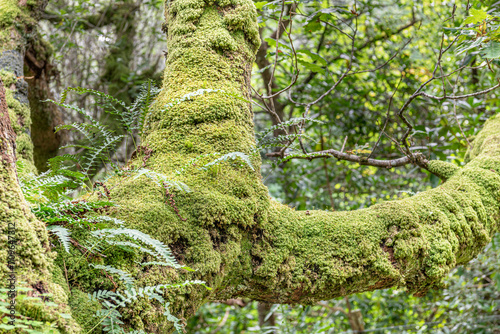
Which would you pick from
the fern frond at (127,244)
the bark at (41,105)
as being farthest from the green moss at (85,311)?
the bark at (41,105)

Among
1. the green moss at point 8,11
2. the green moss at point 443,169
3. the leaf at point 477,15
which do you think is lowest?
the green moss at point 443,169

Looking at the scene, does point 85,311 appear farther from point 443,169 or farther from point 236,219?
point 443,169

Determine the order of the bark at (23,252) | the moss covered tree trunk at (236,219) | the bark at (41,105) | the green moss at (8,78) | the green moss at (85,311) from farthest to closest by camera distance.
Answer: the bark at (41,105)
the green moss at (8,78)
the moss covered tree trunk at (236,219)
the green moss at (85,311)
the bark at (23,252)

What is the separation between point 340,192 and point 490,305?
2081 millimetres

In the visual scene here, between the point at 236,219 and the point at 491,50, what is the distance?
1.69 metres

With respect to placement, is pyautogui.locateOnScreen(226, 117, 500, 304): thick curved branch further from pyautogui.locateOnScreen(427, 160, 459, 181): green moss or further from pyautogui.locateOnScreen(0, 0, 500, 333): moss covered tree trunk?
pyautogui.locateOnScreen(427, 160, 459, 181): green moss

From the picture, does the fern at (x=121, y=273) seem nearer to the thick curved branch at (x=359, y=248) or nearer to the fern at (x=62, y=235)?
the fern at (x=62, y=235)

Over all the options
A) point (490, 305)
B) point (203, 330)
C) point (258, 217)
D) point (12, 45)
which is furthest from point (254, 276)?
point (203, 330)

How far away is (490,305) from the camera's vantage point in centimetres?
445

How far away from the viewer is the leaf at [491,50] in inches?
82.3

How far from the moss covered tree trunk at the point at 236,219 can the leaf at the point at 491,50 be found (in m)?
0.70

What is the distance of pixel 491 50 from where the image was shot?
2.14 m

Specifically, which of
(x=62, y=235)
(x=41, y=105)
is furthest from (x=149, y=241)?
(x=41, y=105)

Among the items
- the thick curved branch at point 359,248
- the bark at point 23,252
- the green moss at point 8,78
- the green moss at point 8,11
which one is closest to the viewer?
the bark at point 23,252
